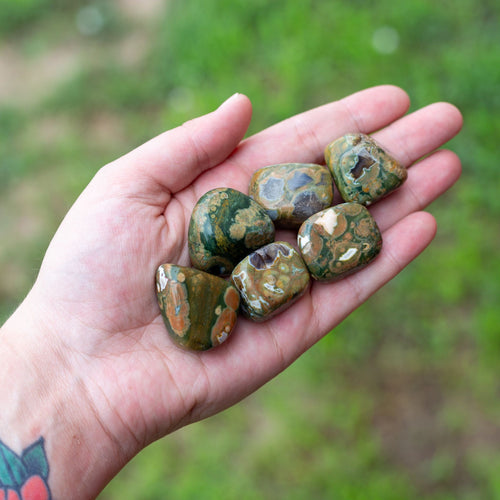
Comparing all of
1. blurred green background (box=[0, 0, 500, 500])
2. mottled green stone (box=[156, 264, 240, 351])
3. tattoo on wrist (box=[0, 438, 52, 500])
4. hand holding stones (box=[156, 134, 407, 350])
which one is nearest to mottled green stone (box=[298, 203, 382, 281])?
hand holding stones (box=[156, 134, 407, 350])

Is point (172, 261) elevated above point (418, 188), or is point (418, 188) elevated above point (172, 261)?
point (172, 261)

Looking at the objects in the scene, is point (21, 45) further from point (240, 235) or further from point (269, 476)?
point (269, 476)

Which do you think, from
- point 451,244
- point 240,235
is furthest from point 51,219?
point 451,244

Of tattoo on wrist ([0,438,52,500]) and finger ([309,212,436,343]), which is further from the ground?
tattoo on wrist ([0,438,52,500])

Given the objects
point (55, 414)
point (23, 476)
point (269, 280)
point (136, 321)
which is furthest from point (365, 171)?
point (23, 476)

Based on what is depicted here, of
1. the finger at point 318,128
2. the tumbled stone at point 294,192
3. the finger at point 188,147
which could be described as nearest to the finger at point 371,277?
the tumbled stone at point 294,192

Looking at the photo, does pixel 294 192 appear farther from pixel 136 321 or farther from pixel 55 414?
pixel 55 414

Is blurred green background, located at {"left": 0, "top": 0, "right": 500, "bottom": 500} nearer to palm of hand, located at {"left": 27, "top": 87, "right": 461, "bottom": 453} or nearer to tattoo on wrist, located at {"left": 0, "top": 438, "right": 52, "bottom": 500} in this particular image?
palm of hand, located at {"left": 27, "top": 87, "right": 461, "bottom": 453}

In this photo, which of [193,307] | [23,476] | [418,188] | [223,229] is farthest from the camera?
[418,188]
